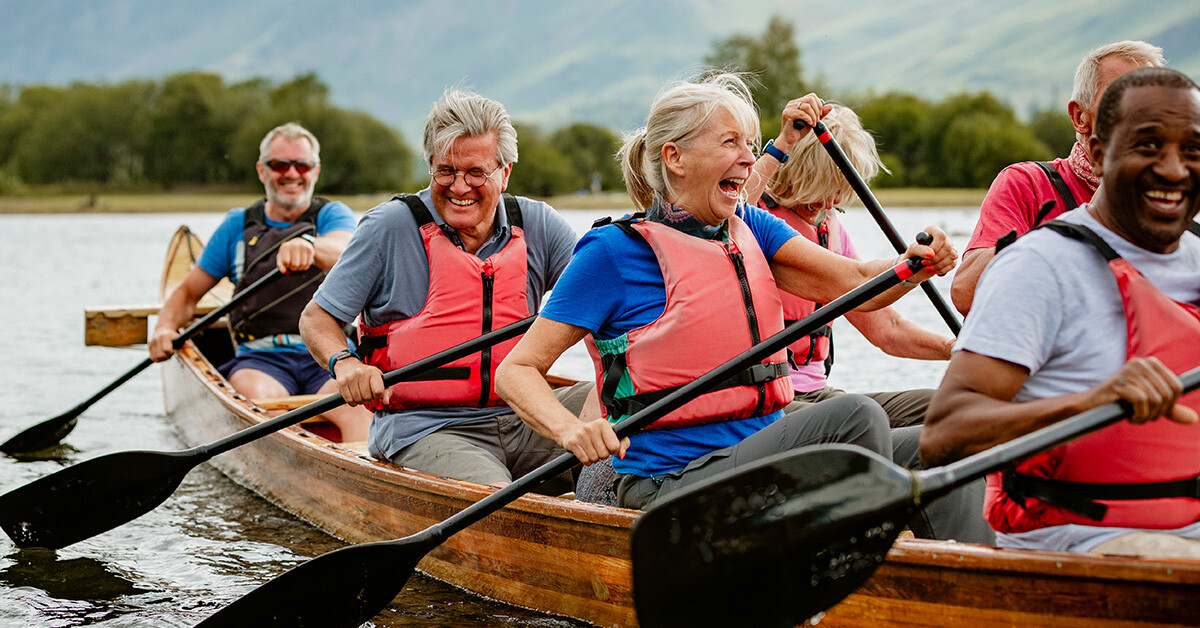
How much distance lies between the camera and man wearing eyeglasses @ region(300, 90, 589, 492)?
3797mm

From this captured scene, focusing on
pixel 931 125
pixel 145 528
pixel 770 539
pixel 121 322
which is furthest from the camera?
pixel 931 125

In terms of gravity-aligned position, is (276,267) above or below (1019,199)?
below

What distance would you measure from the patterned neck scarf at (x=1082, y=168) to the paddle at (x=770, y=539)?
1.52m

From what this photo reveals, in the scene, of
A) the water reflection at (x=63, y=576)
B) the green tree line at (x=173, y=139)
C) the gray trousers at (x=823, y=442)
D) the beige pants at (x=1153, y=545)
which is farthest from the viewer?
the green tree line at (x=173, y=139)

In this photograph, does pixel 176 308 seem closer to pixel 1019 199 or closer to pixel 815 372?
pixel 815 372

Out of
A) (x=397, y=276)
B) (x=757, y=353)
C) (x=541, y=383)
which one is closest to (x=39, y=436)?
(x=397, y=276)

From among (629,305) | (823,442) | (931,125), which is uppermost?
(931,125)

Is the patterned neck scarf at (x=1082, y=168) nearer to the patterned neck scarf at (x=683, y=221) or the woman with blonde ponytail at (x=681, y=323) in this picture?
the woman with blonde ponytail at (x=681, y=323)

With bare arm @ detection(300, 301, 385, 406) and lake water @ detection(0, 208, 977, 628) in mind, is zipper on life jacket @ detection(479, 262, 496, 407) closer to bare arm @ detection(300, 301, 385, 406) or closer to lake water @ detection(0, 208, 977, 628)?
bare arm @ detection(300, 301, 385, 406)

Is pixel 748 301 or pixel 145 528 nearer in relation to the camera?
pixel 748 301

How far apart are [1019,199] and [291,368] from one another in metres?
3.84

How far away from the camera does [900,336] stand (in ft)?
12.5

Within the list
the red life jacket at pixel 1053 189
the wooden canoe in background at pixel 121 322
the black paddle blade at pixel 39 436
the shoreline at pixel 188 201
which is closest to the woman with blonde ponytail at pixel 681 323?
the red life jacket at pixel 1053 189

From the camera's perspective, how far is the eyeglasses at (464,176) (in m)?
3.81
